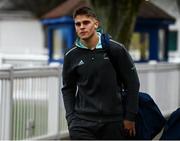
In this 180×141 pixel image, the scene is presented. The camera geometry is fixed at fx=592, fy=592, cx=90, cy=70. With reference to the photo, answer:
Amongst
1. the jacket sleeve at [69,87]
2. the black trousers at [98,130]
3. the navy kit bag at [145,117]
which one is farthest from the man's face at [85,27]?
the black trousers at [98,130]

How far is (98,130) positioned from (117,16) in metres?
7.04

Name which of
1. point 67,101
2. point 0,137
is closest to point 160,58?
point 0,137

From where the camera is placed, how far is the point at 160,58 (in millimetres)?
19219

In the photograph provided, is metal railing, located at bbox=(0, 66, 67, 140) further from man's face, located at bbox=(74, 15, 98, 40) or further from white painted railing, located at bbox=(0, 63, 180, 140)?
man's face, located at bbox=(74, 15, 98, 40)

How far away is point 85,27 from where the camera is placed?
448 cm

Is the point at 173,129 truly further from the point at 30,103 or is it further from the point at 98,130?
the point at 30,103

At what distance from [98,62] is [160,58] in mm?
14932

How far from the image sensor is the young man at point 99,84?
447 centimetres

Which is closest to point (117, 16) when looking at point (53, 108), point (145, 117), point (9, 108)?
point (53, 108)

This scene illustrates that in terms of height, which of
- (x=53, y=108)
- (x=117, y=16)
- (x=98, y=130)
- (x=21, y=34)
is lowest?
(x=53, y=108)

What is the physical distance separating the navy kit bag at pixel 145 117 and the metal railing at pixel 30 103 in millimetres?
3756

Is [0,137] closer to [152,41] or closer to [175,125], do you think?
[175,125]

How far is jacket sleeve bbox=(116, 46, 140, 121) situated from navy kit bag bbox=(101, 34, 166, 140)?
6 cm

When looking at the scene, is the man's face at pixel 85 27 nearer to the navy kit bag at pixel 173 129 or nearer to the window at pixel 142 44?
the navy kit bag at pixel 173 129
